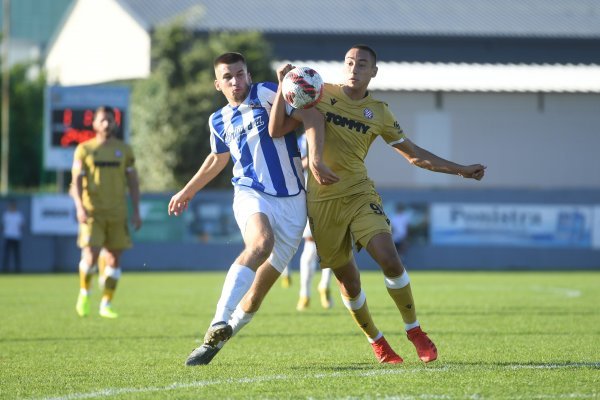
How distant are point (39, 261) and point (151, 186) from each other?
8.25 meters

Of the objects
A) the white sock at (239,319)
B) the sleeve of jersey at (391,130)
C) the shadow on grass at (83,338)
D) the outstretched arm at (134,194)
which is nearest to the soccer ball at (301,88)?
the sleeve of jersey at (391,130)

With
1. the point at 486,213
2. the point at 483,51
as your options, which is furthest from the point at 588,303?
the point at 483,51

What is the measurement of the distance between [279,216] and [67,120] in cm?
1660

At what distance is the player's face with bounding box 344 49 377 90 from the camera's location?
780 centimetres

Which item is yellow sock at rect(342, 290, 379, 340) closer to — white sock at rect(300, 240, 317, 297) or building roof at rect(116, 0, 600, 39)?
white sock at rect(300, 240, 317, 297)

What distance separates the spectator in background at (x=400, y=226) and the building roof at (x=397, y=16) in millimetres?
15541

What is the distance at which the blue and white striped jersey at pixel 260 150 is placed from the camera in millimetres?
7703

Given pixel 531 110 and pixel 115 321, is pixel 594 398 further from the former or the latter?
pixel 531 110

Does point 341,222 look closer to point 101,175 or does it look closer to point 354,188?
point 354,188

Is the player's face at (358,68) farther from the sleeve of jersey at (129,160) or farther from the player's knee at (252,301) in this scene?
the sleeve of jersey at (129,160)

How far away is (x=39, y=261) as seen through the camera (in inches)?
1089

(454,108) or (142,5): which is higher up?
(142,5)

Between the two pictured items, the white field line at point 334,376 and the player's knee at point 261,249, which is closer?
the white field line at point 334,376

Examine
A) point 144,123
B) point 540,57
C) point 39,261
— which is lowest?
point 39,261
